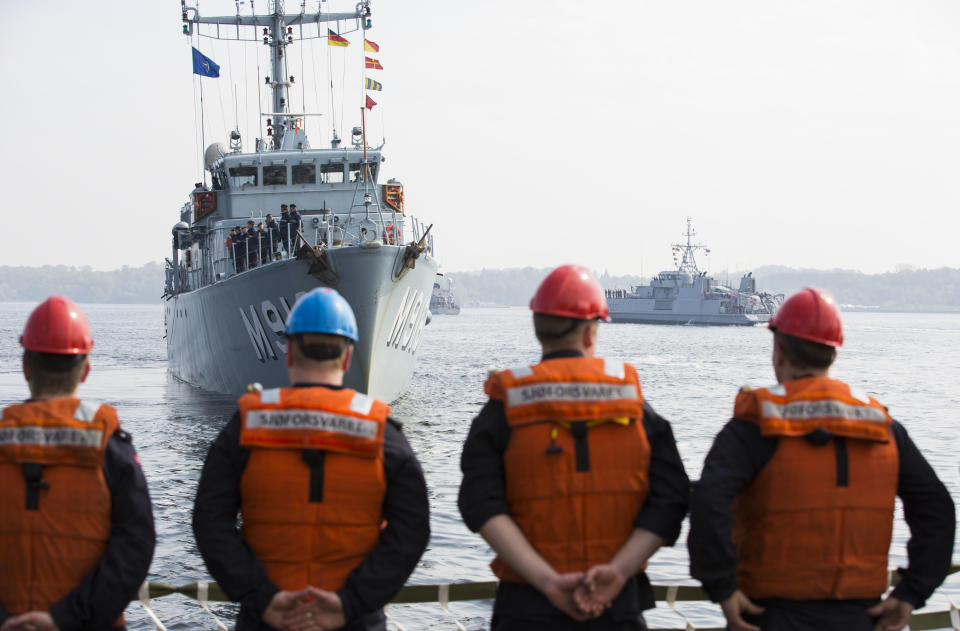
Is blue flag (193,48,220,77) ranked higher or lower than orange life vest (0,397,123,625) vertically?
higher

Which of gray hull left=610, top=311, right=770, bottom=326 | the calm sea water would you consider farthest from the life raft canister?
gray hull left=610, top=311, right=770, bottom=326

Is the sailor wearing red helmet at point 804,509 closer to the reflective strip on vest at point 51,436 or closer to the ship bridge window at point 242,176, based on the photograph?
the reflective strip on vest at point 51,436

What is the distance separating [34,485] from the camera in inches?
123

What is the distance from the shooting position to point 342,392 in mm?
3121

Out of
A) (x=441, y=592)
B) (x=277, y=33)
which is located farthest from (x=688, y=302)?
(x=441, y=592)

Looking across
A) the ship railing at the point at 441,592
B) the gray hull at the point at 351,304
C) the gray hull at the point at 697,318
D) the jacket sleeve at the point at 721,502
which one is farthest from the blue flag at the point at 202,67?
the gray hull at the point at 697,318

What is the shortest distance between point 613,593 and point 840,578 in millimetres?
754

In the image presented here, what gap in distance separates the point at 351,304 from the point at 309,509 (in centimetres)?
1519

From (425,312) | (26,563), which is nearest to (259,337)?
(425,312)

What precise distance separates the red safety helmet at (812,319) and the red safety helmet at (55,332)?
2349mm

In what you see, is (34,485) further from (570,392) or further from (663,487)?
(663,487)

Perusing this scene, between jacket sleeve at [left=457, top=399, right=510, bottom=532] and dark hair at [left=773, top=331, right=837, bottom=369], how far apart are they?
38.9 inches

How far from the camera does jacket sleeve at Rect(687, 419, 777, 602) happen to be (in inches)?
121

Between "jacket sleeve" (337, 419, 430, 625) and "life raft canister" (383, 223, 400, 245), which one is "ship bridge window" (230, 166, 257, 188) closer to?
"life raft canister" (383, 223, 400, 245)
